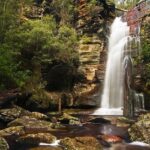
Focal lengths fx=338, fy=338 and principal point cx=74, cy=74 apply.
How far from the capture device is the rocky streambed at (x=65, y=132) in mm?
17594

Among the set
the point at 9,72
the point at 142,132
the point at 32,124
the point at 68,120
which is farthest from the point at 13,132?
the point at 9,72

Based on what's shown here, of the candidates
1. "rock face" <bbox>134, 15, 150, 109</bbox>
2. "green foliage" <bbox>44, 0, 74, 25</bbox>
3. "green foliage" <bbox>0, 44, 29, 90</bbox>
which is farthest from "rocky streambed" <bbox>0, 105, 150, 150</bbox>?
"green foliage" <bbox>44, 0, 74, 25</bbox>

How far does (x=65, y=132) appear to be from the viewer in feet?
71.3

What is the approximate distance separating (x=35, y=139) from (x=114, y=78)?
Result: 58.7 feet

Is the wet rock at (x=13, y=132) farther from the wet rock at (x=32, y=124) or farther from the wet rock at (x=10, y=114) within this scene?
the wet rock at (x=10, y=114)

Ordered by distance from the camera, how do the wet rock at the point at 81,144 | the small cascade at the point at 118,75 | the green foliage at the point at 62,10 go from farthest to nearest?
the green foliage at the point at 62,10 < the small cascade at the point at 118,75 < the wet rock at the point at 81,144

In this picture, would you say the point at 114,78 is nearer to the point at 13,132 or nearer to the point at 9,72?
the point at 9,72

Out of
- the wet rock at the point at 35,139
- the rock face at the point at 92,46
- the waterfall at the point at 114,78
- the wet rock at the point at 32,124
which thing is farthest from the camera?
the rock face at the point at 92,46

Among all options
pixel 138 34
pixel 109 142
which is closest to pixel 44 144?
pixel 109 142

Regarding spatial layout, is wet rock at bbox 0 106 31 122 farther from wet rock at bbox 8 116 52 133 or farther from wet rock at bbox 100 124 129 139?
wet rock at bbox 100 124 129 139

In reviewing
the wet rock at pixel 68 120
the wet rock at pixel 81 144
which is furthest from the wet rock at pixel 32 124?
the wet rock at pixel 81 144

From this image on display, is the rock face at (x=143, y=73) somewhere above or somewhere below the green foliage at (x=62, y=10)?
below

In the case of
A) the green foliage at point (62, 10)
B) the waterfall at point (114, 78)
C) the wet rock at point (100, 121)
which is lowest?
the wet rock at point (100, 121)

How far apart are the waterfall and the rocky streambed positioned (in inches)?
196
